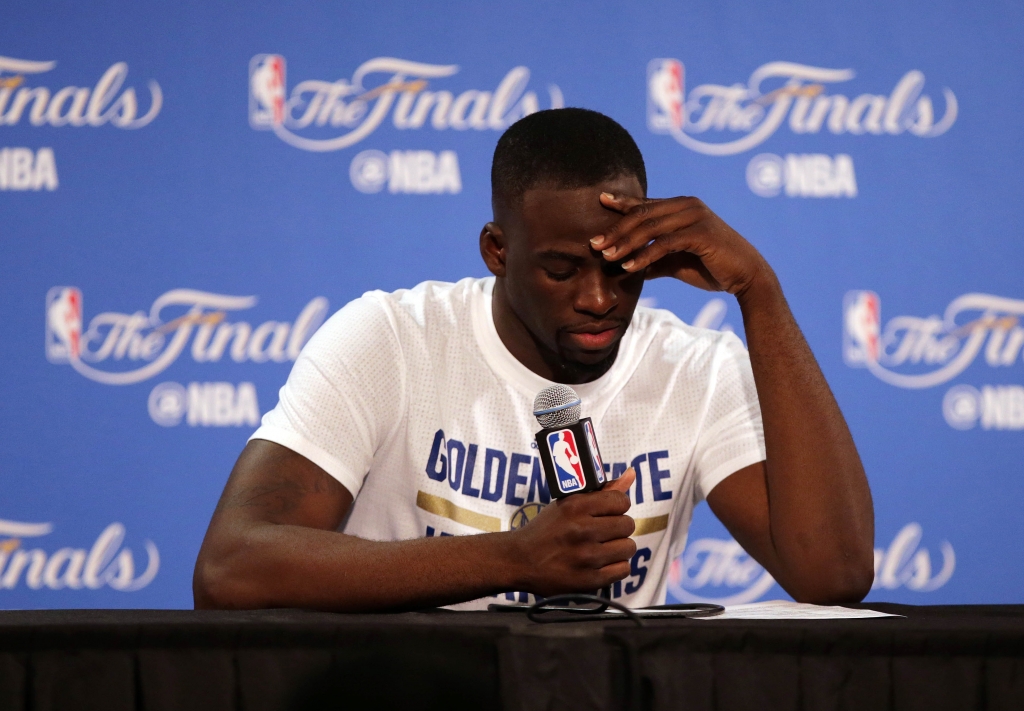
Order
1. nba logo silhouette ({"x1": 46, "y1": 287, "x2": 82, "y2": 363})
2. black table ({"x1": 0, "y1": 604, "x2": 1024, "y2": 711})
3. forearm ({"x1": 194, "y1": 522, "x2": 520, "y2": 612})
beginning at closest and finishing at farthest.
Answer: black table ({"x1": 0, "y1": 604, "x2": 1024, "y2": 711}) → forearm ({"x1": 194, "y1": 522, "x2": 520, "y2": 612}) → nba logo silhouette ({"x1": 46, "y1": 287, "x2": 82, "y2": 363})

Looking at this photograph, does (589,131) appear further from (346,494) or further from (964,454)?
(964,454)

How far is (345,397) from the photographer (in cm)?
139

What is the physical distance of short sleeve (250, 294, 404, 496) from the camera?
134 centimetres

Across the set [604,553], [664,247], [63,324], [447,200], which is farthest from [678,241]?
[63,324]

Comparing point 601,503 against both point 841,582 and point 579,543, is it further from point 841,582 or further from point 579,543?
point 841,582

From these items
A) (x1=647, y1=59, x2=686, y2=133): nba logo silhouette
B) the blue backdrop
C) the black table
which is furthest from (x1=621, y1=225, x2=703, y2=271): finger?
(x1=647, y1=59, x2=686, y2=133): nba logo silhouette

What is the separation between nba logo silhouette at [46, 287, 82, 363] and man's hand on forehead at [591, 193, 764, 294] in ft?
6.07

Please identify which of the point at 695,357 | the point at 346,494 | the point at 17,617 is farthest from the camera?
the point at 695,357

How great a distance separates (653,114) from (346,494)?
177cm

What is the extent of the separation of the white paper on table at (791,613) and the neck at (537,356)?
0.53 m

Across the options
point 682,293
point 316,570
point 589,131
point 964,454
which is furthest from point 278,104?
point 964,454

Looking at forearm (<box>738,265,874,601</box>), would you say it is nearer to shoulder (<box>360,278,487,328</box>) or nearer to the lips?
the lips

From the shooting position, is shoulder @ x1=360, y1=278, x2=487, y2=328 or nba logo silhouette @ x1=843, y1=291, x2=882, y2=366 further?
nba logo silhouette @ x1=843, y1=291, x2=882, y2=366

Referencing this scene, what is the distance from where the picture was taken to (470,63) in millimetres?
2711
